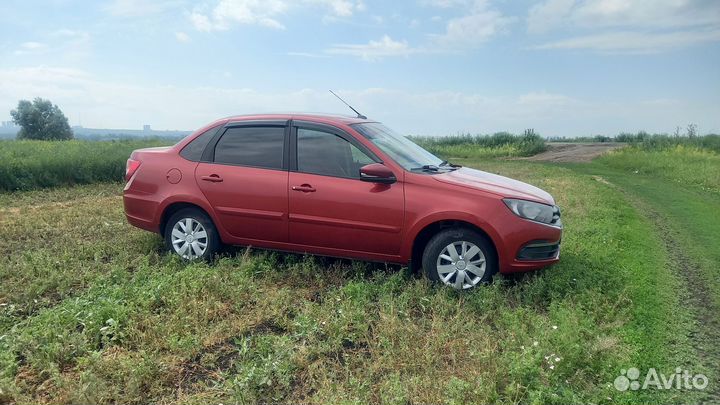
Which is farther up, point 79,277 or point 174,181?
point 174,181

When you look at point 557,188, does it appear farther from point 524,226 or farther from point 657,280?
point 524,226

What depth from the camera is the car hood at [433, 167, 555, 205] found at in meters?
5.38

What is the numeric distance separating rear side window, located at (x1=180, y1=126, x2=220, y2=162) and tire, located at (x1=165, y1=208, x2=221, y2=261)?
60 centimetres

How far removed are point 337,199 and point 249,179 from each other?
1.06 m

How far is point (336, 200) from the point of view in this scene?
5.55 metres

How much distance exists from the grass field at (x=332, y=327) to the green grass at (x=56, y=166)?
6.94m

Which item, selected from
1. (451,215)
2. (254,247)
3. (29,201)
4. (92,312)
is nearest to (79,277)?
(92,312)

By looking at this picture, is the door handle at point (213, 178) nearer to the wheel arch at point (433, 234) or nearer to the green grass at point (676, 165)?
the wheel arch at point (433, 234)

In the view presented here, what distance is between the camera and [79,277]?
18.2ft

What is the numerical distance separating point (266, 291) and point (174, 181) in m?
1.86

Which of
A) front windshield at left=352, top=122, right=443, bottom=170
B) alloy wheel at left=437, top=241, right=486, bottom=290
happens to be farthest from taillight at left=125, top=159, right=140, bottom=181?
alloy wheel at left=437, top=241, right=486, bottom=290

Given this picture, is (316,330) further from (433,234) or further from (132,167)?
(132,167)

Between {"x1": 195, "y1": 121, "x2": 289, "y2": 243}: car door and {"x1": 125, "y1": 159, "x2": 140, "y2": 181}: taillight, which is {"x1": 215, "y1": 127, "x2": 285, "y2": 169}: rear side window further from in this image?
{"x1": 125, "y1": 159, "x2": 140, "y2": 181}: taillight

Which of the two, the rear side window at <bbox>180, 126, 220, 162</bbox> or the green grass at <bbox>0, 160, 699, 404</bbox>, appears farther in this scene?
the rear side window at <bbox>180, 126, 220, 162</bbox>
